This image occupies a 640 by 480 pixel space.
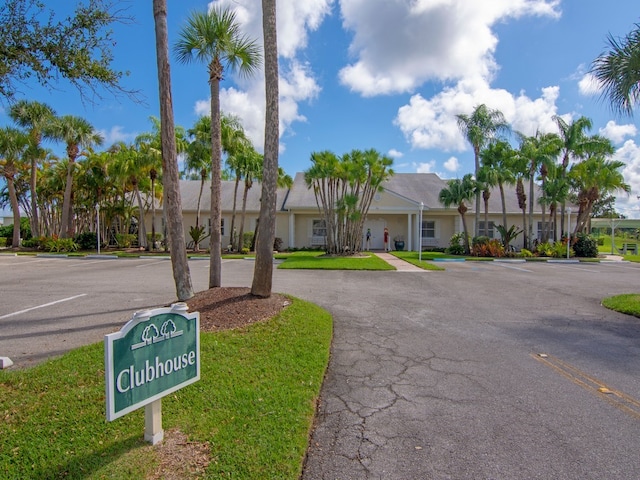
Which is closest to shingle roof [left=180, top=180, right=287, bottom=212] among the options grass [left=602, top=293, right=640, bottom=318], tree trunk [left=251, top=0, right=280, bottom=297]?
tree trunk [left=251, top=0, right=280, bottom=297]

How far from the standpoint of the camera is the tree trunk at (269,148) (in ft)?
23.2

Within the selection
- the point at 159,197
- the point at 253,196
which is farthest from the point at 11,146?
the point at 253,196

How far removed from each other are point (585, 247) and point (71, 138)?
34.6 meters

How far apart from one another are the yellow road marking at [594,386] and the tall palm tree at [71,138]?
29.9 m

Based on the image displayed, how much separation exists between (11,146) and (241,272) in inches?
868

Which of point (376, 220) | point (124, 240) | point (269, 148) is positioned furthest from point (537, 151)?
point (124, 240)

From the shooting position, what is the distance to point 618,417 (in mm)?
3730

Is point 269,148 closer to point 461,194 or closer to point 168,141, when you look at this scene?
point 168,141

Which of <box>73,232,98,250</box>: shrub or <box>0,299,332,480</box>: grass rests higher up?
<box>73,232,98,250</box>: shrub

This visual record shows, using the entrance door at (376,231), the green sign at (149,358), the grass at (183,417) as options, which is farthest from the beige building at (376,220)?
the green sign at (149,358)

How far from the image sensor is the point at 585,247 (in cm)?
2411

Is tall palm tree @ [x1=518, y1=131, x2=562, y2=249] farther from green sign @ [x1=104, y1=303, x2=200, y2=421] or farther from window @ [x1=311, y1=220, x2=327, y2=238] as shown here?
green sign @ [x1=104, y1=303, x2=200, y2=421]

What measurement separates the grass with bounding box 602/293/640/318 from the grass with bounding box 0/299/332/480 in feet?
24.2

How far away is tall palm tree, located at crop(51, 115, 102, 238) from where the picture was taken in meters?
25.7
